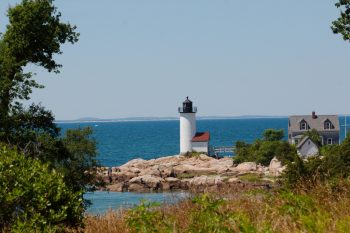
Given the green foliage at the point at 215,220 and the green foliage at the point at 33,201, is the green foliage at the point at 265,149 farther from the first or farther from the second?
the green foliage at the point at 215,220

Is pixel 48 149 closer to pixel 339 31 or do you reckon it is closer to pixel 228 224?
pixel 339 31

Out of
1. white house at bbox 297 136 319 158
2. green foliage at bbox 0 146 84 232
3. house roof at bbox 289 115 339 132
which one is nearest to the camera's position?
green foliage at bbox 0 146 84 232

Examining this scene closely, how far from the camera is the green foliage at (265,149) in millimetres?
85500

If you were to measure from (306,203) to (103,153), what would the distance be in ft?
536

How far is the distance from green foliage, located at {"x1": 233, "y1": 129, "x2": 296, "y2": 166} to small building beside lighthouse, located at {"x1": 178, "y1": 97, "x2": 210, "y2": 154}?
9675 millimetres

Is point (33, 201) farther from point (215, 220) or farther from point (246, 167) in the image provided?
point (246, 167)

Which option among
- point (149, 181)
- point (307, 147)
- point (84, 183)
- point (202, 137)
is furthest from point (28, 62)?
point (202, 137)

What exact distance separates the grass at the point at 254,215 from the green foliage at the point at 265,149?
240 ft

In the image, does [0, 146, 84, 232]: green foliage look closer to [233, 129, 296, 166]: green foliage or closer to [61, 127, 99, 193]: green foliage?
[61, 127, 99, 193]: green foliage

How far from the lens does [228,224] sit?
793 cm

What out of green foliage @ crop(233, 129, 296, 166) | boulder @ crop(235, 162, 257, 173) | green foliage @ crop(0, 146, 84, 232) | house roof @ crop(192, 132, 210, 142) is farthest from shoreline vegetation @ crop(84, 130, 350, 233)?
house roof @ crop(192, 132, 210, 142)

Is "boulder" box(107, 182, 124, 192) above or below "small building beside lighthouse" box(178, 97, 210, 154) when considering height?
below

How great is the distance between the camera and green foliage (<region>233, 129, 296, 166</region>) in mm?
85500

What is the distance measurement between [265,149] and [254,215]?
80.2m
